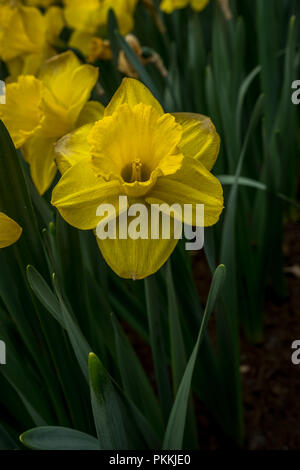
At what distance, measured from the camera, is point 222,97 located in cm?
129

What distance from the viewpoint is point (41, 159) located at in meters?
0.88

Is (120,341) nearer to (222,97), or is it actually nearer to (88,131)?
(88,131)

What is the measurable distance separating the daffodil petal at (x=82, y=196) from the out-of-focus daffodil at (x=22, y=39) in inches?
25.4

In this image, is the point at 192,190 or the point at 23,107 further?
the point at 23,107

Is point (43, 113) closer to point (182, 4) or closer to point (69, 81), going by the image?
point (69, 81)

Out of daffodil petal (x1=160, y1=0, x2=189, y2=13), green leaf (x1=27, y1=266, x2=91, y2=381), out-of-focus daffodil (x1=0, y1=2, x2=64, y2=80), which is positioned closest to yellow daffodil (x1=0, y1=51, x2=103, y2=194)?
green leaf (x1=27, y1=266, x2=91, y2=381)

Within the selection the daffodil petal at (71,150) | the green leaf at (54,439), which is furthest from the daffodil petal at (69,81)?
the green leaf at (54,439)

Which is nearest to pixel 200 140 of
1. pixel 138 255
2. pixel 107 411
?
pixel 138 255

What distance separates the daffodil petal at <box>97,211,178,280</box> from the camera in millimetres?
641

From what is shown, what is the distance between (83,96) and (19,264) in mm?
314

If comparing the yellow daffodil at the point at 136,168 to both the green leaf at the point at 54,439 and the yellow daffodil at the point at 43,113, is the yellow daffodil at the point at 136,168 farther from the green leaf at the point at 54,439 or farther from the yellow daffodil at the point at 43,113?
the green leaf at the point at 54,439

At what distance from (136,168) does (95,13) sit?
999 mm

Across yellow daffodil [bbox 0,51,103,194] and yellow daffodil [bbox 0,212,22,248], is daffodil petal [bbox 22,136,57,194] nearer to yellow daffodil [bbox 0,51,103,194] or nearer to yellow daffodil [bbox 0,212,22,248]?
yellow daffodil [bbox 0,51,103,194]

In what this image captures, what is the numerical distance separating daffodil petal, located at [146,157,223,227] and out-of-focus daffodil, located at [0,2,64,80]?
688mm
